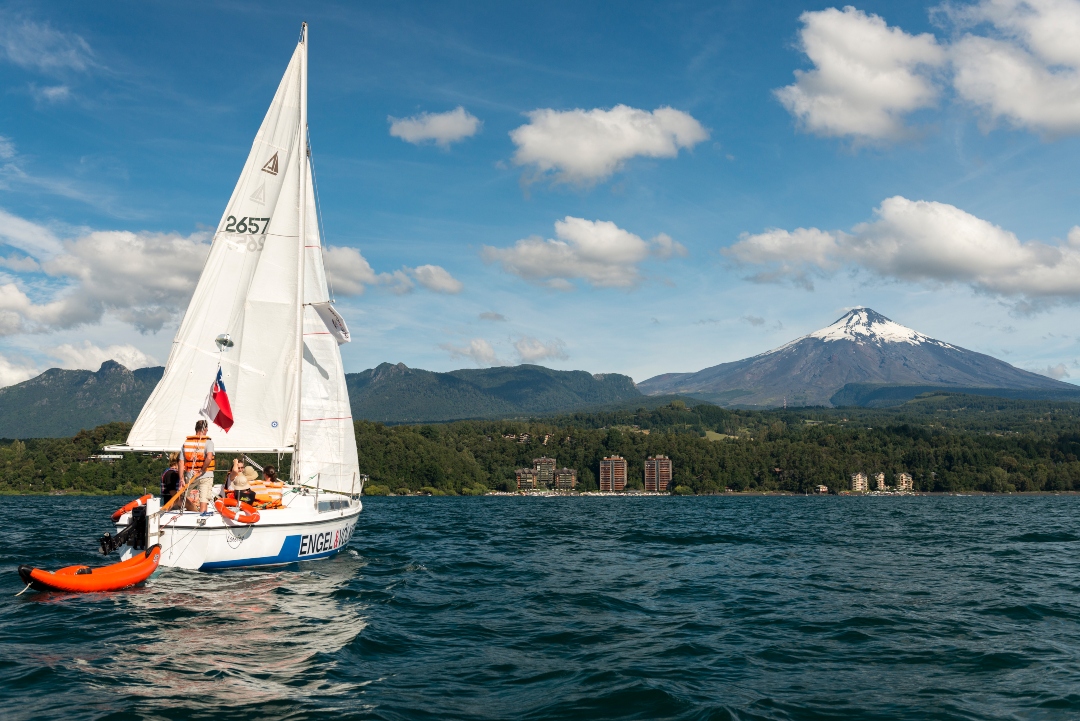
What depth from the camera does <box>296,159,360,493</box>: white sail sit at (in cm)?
2628

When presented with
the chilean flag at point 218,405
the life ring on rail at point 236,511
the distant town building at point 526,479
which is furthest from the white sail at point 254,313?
the distant town building at point 526,479

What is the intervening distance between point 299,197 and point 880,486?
7600 inches

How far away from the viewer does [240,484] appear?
72.7 ft

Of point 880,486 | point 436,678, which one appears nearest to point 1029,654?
point 436,678

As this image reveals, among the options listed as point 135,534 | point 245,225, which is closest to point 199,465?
point 135,534

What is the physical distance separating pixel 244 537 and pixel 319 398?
6444 millimetres

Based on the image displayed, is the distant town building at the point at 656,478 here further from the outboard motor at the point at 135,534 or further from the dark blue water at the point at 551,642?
the outboard motor at the point at 135,534

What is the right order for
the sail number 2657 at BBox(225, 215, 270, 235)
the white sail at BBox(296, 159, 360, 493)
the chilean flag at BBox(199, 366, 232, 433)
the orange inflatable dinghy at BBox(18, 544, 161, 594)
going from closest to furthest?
the orange inflatable dinghy at BBox(18, 544, 161, 594) → the chilean flag at BBox(199, 366, 232, 433) → the sail number 2657 at BBox(225, 215, 270, 235) → the white sail at BBox(296, 159, 360, 493)

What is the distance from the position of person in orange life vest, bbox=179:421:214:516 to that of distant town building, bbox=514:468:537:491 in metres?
168

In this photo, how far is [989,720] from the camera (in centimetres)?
1036

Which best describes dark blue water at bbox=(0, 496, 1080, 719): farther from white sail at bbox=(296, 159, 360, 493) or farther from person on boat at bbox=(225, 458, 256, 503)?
white sail at bbox=(296, 159, 360, 493)

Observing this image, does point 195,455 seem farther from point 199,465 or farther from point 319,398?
point 319,398

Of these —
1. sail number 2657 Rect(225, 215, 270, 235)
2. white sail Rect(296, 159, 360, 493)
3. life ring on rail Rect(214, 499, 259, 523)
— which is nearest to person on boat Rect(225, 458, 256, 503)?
life ring on rail Rect(214, 499, 259, 523)

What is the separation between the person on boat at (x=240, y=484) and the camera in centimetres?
2220
